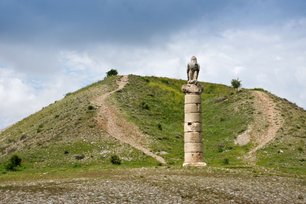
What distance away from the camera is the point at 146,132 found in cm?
5647

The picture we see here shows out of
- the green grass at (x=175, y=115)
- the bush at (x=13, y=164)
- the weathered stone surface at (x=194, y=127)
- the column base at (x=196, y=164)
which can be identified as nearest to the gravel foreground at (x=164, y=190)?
the column base at (x=196, y=164)

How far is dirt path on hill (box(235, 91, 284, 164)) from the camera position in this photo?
52987 mm

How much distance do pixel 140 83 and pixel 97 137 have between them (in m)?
24.0

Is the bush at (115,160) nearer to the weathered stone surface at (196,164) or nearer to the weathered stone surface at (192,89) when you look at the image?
the weathered stone surface at (196,164)

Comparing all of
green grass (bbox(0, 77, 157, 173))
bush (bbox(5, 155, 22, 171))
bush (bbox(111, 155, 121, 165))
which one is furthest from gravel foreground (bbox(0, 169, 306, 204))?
bush (bbox(5, 155, 22, 171))

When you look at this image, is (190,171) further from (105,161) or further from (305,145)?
(305,145)

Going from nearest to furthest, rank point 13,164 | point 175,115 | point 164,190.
A: point 164,190, point 13,164, point 175,115

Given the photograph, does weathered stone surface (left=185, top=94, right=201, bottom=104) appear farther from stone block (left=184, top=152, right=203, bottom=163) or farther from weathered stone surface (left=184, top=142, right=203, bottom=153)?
stone block (left=184, top=152, right=203, bottom=163)

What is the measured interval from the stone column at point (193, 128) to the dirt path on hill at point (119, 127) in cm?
1092

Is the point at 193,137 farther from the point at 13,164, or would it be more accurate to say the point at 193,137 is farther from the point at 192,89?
the point at 13,164

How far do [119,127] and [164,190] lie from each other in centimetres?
3449

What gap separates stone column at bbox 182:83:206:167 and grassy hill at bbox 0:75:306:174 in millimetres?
2777

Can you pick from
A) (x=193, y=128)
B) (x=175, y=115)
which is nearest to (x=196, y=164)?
(x=193, y=128)

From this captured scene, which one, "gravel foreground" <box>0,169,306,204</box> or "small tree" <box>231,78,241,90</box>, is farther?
"small tree" <box>231,78,241,90</box>
